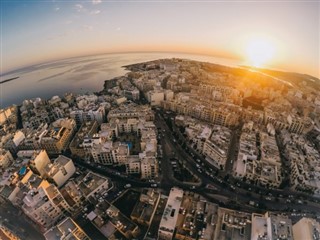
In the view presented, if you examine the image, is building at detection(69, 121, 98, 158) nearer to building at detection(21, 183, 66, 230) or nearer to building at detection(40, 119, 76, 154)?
building at detection(40, 119, 76, 154)

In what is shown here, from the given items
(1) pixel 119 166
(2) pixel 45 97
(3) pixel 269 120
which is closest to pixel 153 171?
(1) pixel 119 166

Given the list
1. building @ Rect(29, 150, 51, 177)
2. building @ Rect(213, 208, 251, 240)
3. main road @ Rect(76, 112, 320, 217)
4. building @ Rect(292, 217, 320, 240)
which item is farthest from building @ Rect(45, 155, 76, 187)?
building @ Rect(292, 217, 320, 240)

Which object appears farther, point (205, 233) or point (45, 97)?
point (45, 97)

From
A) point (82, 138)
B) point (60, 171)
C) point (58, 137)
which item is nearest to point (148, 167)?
point (60, 171)

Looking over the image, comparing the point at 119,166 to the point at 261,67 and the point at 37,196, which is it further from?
the point at 261,67

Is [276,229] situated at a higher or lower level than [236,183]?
higher

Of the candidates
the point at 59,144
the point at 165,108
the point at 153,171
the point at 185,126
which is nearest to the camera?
the point at 153,171

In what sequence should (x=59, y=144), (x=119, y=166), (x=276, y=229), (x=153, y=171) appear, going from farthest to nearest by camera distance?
(x=59, y=144) → (x=119, y=166) → (x=153, y=171) → (x=276, y=229)
